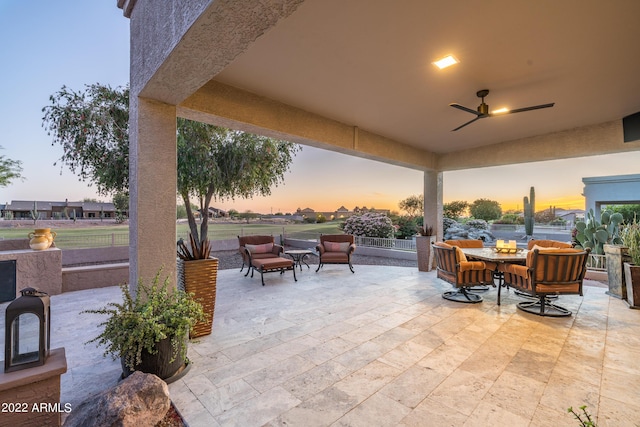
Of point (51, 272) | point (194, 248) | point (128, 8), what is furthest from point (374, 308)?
point (51, 272)

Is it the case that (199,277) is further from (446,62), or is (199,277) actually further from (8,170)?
(8,170)

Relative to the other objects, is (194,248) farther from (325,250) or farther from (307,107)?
(325,250)

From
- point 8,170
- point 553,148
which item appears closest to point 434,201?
point 553,148

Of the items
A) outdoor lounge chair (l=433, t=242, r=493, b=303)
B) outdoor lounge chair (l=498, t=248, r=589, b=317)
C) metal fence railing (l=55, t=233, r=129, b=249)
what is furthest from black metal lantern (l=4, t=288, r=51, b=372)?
metal fence railing (l=55, t=233, r=129, b=249)

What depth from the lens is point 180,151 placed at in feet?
21.8

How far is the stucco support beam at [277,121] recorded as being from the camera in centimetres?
315

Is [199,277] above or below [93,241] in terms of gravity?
above

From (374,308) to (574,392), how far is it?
2.17 meters

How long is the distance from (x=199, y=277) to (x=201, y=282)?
6 cm

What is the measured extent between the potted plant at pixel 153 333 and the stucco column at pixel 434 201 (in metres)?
6.00

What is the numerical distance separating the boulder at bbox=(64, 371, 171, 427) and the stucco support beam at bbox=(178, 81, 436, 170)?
→ 256 cm

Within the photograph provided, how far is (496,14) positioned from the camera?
2.08 m

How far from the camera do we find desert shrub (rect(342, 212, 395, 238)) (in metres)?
11.5

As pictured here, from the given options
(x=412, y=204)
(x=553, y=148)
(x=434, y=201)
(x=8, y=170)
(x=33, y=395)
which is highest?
(x=553, y=148)
